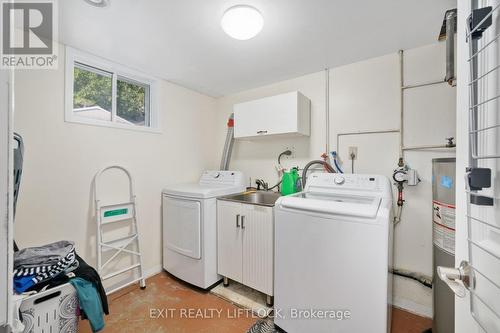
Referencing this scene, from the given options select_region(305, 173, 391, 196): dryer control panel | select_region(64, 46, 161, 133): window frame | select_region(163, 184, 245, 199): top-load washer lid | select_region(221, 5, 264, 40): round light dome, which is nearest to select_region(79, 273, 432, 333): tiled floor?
select_region(163, 184, 245, 199): top-load washer lid

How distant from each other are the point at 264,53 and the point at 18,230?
8.17 feet

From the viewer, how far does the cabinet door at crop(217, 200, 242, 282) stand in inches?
80.0

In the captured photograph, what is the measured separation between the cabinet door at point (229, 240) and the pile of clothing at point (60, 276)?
1034mm

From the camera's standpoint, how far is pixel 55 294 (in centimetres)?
123

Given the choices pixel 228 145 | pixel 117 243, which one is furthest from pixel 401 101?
pixel 117 243

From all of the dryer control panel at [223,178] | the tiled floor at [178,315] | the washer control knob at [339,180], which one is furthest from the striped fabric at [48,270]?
the washer control knob at [339,180]

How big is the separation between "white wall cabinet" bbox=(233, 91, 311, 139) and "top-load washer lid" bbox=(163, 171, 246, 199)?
0.54 m

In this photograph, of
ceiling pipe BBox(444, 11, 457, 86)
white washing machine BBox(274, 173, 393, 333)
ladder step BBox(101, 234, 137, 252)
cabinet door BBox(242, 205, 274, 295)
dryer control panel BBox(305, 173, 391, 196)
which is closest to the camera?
ceiling pipe BBox(444, 11, 457, 86)

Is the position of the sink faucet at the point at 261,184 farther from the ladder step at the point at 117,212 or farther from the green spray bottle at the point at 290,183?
the ladder step at the point at 117,212

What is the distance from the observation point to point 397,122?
191 cm

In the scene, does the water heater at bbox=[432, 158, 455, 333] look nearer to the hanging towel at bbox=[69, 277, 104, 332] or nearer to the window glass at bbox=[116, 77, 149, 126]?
the hanging towel at bbox=[69, 277, 104, 332]

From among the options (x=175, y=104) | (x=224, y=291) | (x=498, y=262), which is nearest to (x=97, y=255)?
(x=224, y=291)

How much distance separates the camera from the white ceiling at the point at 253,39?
137 centimetres

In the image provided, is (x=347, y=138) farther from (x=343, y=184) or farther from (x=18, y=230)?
(x=18, y=230)
